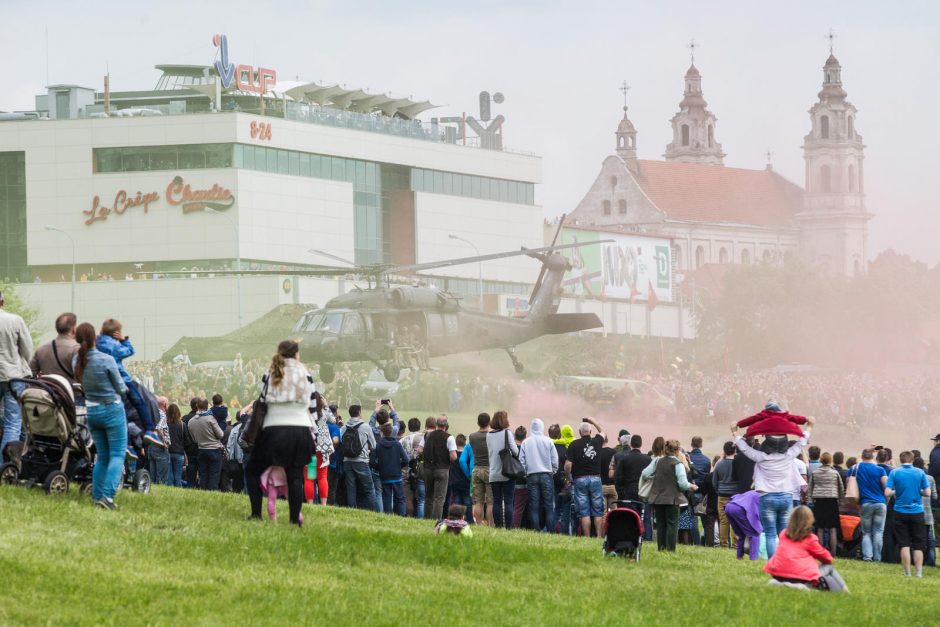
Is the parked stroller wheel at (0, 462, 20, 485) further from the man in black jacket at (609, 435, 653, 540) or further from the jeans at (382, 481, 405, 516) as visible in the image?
the man in black jacket at (609, 435, 653, 540)

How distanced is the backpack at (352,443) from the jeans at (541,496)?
2589 mm

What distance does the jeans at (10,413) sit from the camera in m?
17.2

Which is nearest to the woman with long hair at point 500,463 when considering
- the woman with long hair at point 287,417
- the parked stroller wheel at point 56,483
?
the woman with long hair at point 287,417

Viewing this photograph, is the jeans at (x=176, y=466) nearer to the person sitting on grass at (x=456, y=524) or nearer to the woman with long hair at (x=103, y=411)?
the person sitting on grass at (x=456, y=524)

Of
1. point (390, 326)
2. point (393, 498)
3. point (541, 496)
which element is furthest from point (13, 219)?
point (541, 496)

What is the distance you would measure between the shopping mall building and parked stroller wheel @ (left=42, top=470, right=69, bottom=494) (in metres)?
69.2

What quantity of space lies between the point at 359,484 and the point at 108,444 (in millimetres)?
8359

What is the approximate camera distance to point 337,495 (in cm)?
2503

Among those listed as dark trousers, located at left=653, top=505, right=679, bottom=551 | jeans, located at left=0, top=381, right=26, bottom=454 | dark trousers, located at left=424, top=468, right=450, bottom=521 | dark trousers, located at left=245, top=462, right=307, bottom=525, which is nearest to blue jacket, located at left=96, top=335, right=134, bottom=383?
jeans, located at left=0, top=381, right=26, bottom=454

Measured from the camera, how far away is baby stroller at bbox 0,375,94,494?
653 inches

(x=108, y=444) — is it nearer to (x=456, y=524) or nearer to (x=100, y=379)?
(x=100, y=379)

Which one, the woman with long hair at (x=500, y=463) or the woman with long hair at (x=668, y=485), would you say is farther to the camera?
the woman with long hair at (x=500, y=463)

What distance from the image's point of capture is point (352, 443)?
949 inches

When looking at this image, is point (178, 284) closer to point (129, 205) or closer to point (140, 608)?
point (129, 205)
